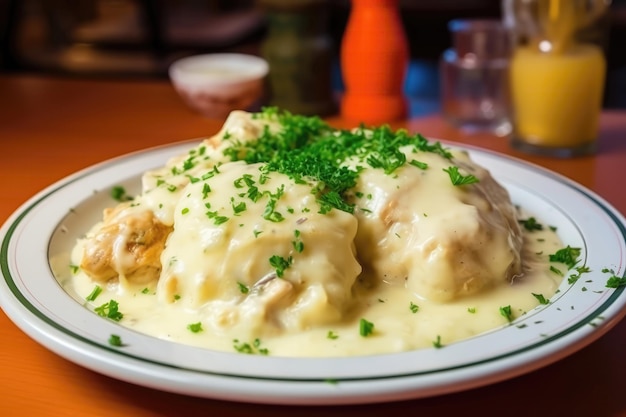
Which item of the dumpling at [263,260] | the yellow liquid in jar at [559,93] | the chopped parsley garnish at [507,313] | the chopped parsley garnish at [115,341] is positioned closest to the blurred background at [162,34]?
the yellow liquid in jar at [559,93]

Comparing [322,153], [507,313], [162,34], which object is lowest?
[162,34]

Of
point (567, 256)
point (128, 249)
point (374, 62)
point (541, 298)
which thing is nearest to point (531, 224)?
point (567, 256)

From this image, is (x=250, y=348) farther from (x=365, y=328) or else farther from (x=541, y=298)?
(x=541, y=298)

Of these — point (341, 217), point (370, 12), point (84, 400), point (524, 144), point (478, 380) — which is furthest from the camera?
point (370, 12)

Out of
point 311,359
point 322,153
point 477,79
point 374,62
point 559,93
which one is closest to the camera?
point 311,359

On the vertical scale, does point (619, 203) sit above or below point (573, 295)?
below

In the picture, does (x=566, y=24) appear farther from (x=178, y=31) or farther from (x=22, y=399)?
(x=178, y=31)

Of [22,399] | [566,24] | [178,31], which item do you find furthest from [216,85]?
[178,31]

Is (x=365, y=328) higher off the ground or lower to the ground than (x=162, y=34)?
higher
